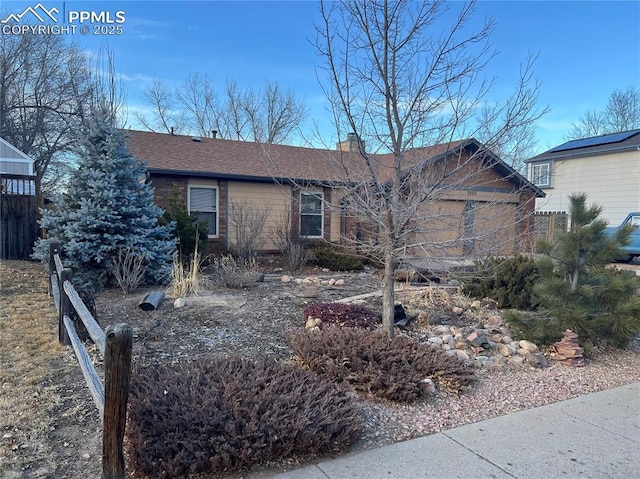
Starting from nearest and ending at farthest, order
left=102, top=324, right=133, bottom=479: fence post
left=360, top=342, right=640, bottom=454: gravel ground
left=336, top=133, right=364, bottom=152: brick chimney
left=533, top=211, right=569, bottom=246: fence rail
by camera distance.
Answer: left=102, top=324, right=133, bottom=479: fence post → left=360, top=342, right=640, bottom=454: gravel ground → left=336, top=133, right=364, bottom=152: brick chimney → left=533, top=211, right=569, bottom=246: fence rail

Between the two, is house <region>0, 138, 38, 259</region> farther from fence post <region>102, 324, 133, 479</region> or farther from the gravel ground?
the gravel ground

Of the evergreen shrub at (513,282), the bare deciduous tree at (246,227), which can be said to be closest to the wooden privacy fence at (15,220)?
the bare deciduous tree at (246,227)

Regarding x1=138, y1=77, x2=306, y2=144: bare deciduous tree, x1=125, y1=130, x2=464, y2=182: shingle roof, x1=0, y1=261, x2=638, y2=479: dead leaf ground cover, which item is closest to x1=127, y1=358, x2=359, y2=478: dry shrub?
x1=0, y1=261, x2=638, y2=479: dead leaf ground cover

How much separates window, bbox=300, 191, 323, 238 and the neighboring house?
9.40m

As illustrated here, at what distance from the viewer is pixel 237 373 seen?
134 inches

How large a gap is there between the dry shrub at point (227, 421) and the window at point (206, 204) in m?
9.81

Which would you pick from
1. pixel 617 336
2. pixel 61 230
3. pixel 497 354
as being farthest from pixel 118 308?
pixel 617 336

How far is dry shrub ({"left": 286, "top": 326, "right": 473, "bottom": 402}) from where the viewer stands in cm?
385

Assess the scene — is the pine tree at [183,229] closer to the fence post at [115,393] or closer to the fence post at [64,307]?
the fence post at [64,307]

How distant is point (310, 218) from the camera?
14195mm

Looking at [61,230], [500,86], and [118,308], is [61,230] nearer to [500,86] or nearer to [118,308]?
[118,308]

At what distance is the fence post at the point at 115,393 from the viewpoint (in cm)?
226

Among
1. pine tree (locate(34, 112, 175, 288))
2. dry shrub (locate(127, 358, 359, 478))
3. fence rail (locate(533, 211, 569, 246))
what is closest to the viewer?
dry shrub (locate(127, 358, 359, 478))

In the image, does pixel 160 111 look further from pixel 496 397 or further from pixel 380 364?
pixel 496 397
